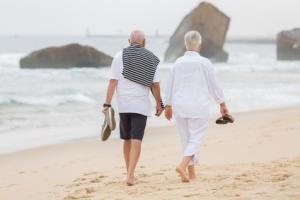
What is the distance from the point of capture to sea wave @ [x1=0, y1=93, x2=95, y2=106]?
57.1 ft

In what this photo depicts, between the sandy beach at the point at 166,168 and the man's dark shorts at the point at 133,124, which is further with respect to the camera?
the man's dark shorts at the point at 133,124

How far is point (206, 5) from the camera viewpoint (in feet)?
161

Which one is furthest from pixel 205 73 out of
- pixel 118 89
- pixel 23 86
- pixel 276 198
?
pixel 23 86

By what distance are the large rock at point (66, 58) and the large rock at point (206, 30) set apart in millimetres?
10131

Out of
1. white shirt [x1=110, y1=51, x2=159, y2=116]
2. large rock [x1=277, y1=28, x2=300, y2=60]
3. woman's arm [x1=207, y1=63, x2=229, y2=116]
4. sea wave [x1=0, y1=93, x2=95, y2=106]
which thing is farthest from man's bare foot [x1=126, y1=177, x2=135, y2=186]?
large rock [x1=277, y1=28, x2=300, y2=60]

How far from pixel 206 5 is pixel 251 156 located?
41.5 meters

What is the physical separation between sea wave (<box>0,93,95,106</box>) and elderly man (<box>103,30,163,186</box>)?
10958mm

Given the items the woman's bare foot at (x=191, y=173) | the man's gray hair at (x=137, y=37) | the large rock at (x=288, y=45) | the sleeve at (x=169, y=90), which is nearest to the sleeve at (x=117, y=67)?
the man's gray hair at (x=137, y=37)

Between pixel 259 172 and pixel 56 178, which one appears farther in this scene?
pixel 56 178

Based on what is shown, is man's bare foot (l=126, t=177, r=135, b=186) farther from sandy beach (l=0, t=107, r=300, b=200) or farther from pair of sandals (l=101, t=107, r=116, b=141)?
pair of sandals (l=101, t=107, r=116, b=141)

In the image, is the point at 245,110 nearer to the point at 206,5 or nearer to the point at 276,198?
the point at 276,198

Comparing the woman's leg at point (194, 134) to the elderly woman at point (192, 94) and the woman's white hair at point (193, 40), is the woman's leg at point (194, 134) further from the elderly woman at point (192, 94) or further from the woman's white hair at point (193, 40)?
the woman's white hair at point (193, 40)

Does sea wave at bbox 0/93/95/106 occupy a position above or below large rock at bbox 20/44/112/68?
above

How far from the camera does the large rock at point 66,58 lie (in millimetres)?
38000
